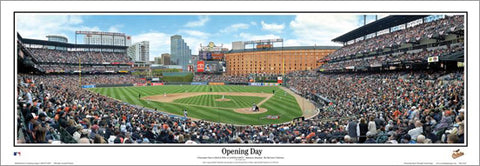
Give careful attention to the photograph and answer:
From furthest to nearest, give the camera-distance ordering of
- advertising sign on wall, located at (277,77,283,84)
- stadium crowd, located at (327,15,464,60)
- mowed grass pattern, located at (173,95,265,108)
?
1. advertising sign on wall, located at (277,77,283,84)
2. mowed grass pattern, located at (173,95,265,108)
3. stadium crowd, located at (327,15,464,60)

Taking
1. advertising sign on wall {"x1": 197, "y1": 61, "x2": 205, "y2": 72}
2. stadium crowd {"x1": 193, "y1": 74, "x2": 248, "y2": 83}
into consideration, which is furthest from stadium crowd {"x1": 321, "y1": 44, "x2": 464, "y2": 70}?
advertising sign on wall {"x1": 197, "y1": 61, "x2": 205, "y2": 72}

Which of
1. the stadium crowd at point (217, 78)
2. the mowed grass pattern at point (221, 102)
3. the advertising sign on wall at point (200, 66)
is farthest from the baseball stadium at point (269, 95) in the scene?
the advertising sign on wall at point (200, 66)

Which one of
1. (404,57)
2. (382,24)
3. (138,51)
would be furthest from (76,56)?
(138,51)

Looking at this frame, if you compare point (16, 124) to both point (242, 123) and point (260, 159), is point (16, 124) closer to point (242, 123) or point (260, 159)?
point (260, 159)

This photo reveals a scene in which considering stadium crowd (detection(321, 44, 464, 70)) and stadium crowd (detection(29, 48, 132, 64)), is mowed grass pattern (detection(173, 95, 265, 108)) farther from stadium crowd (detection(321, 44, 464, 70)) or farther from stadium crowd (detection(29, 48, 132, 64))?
stadium crowd (detection(29, 48, 132, 64))

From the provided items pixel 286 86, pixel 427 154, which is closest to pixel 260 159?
pixel 427 154
